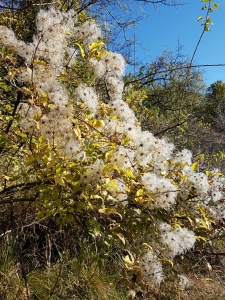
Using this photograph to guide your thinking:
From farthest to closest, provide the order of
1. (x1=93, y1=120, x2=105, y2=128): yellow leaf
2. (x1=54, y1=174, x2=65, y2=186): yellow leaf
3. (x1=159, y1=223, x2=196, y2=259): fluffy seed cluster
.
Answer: (x1=159, y1=223, x2=196, y2=259): fluffy seed cluster
(x1=93, y1=120, x2=105, y2=128): yellow leaf
(x1=54, y1=174, x2=65, y2=186): yellow leaf

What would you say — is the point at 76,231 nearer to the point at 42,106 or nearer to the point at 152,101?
the point at 42,106

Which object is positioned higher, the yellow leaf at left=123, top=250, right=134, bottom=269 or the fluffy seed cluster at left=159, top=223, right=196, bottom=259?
the fluffy seed cluster at left=159, top=223, right=196, bottom=259

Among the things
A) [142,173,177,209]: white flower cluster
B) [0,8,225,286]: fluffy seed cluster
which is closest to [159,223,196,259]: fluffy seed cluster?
[0,8,225,286]: fluffy seed cluster

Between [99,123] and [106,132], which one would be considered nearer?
[99,123]

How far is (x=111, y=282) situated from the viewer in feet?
8.40

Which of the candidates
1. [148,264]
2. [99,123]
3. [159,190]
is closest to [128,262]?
[148,264]

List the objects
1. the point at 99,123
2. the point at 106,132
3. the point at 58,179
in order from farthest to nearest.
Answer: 1. the point at 106,132
2. the point at 99,123
3. the point at 58,179

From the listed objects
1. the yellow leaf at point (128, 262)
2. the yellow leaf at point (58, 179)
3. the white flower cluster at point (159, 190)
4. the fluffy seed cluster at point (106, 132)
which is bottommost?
the yellow leaf at point (128, 262)

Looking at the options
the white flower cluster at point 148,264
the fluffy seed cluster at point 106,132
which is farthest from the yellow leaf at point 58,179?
the white flower cluster at point 148,264

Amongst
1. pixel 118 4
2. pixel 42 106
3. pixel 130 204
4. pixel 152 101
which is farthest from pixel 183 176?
pixel 152 101

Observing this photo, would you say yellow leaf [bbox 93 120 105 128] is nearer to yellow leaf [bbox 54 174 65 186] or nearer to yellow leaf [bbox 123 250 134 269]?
yellow leaf [bbox 54 174 65 186]

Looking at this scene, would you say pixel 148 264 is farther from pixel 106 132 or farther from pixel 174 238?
pixel 106 132

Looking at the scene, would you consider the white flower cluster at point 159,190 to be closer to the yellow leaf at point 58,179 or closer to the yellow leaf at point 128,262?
the yellow leaf at point 128,262

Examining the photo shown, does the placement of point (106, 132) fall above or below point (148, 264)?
above
